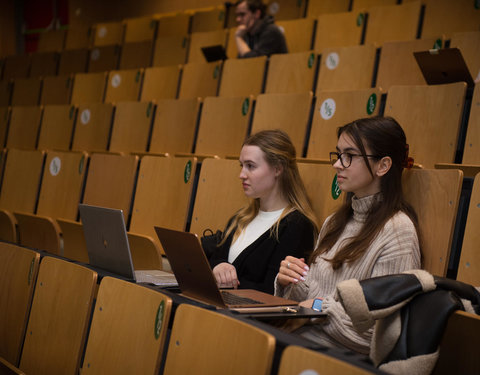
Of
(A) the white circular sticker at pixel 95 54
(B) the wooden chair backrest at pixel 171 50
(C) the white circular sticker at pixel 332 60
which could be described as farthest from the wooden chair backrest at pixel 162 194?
(A) the white circular sticker at pixel 95 54

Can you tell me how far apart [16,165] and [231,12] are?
5.21 ft

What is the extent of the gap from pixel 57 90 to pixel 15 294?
2208 mm

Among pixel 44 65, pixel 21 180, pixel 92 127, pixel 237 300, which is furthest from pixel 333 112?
pixel 44 65

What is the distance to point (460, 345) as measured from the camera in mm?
899

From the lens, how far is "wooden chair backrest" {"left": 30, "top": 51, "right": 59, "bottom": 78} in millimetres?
3752

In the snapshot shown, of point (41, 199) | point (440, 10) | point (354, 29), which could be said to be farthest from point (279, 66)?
point (41, 199)

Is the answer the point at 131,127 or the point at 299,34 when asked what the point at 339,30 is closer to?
the point at 299,34

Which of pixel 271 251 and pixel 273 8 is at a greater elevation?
pixel 273 8

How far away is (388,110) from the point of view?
1.62 metres

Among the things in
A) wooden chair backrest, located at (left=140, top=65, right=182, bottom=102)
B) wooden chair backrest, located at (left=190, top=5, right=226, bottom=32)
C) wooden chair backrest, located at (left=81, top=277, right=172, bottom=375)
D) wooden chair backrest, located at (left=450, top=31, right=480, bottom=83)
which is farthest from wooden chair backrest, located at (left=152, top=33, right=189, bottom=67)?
wooden chair backrest, located at (left=81, top=277, right=172, bottom=375)

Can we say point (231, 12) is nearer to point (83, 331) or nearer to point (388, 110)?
point (388, 110)

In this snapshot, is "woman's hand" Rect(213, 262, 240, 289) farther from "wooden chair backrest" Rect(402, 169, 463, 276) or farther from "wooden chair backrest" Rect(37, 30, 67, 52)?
"wooden chair backrest" Rect(37, 30, 67, 52)

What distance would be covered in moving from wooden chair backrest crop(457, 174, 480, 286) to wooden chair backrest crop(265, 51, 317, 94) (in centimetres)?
115

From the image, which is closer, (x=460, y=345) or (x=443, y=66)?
(x=460, y=345)
